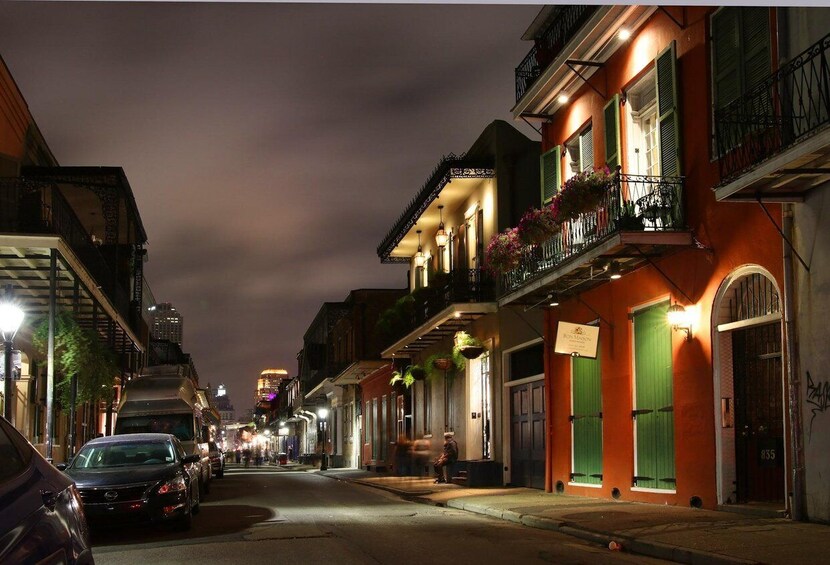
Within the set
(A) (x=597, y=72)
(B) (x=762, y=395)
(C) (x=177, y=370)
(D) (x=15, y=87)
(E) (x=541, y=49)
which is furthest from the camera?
(C) (x=177, y=370)

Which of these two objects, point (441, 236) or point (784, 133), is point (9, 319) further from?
point (441, 236)

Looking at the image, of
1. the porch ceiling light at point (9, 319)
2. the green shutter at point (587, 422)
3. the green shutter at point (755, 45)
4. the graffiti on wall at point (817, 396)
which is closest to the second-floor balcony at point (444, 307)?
the green shutter at point (587, 422)

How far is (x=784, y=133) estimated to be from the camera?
1187 cm

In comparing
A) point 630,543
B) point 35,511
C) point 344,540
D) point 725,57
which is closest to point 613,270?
point 725,57

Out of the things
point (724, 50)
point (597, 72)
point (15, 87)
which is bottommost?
point (724, 50)

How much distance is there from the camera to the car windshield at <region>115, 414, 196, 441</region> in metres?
24.7

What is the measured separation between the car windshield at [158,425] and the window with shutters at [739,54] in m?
15.8

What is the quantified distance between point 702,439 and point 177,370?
768 inches

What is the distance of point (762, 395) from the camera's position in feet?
45.5

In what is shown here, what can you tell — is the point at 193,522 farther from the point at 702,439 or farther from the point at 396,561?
the point at 702,439

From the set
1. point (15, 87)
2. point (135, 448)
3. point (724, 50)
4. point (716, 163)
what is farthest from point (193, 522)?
point (15, 87)

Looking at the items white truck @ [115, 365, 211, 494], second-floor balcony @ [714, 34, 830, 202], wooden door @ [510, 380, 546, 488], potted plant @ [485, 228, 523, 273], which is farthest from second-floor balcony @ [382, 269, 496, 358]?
second-floor balcony @ [714, 34, 830, 202]

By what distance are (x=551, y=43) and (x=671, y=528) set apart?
Answer: 1187 cm

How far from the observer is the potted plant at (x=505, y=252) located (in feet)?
66.3
